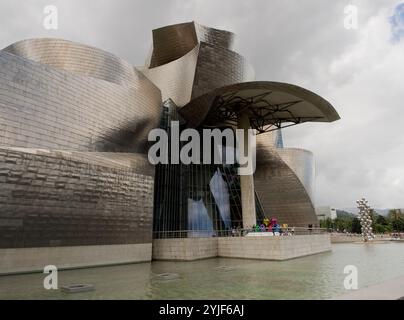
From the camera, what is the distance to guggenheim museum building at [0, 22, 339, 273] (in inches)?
541

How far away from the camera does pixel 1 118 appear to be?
13.5 meters

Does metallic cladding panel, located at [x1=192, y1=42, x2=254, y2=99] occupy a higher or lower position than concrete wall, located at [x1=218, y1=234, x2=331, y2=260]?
higher

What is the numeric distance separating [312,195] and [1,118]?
2560 centimetres

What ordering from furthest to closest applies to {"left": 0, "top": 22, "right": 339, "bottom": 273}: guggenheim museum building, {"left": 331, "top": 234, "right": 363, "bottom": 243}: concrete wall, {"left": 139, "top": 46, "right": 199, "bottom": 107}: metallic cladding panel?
{"left": 331, "top": 234, "right": 363, "bottom": 243}: concrete wall < {"left": 139, "top": 46, "right": 199, "bottom": 107}: metallic cladding panel < {"left": 0, "top": 22, "right": 339, "bottom": 273}: guggenheim museum building

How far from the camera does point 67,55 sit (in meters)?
20.6

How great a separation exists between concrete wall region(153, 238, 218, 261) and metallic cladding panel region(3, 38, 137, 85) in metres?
10.3

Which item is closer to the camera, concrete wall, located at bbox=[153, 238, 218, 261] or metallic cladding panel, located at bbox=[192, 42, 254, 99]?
concrete wall, located at bbox=[153, 238, 218, 261]

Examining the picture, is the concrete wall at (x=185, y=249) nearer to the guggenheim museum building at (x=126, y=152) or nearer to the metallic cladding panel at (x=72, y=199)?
the guggenheim museum building at (x=126, y=152)

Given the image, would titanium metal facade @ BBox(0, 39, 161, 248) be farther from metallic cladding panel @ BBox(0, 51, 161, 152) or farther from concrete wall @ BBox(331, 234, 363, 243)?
concrete wall @ BBox(331, 234, 363, 243)

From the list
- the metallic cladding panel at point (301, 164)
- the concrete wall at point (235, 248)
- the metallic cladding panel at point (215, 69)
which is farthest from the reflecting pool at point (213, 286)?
the metallic cladding panel at point (301, 164)

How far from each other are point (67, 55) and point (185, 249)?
1316cm

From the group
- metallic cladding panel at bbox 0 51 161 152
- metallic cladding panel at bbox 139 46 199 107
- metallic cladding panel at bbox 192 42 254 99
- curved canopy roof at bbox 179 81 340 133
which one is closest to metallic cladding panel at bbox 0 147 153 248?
metallic cladding panel at bbox 0 51 161 152
